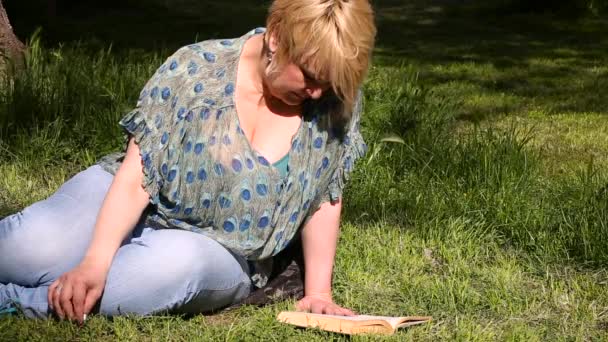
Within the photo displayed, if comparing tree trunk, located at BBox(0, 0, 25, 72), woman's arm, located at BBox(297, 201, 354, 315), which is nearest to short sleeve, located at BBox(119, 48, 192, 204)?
woman's arm, located at BBox(297, 201, 354, 315)

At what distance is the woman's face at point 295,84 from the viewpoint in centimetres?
273

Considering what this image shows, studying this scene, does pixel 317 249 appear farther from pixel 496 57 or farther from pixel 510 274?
pixel 496 57

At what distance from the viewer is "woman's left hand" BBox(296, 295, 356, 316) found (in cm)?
294

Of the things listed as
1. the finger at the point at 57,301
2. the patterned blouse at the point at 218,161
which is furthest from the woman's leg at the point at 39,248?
the patterned blouse at the point at 218,161

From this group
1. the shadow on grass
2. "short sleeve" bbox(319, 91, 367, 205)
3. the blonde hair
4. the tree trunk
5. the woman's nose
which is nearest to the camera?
the blonde hair

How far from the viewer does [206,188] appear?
286 cm

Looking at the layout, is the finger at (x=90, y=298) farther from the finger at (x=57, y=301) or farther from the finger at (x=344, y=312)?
the finger at (x=344, y=312)

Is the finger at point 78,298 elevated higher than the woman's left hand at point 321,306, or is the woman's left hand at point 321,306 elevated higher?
the finger at point 78,298

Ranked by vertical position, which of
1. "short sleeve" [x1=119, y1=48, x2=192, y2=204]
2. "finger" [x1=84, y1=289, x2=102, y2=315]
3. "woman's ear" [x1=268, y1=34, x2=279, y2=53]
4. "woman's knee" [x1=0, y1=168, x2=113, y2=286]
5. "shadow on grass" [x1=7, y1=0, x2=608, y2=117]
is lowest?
"shadow on grass" [x1=7, y1=0, x2=608, y2=117]

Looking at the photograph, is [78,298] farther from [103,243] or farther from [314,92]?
[314,92]

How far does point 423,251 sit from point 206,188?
1004 mm

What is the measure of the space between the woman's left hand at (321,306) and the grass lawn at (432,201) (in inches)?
3.9

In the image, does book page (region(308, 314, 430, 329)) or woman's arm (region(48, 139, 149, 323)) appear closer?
woman's arm (region(48, 139, 149, 323))

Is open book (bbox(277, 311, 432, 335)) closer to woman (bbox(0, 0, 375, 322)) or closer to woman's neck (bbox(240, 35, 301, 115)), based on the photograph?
woman (bbox(0, 0, 375, 322))
